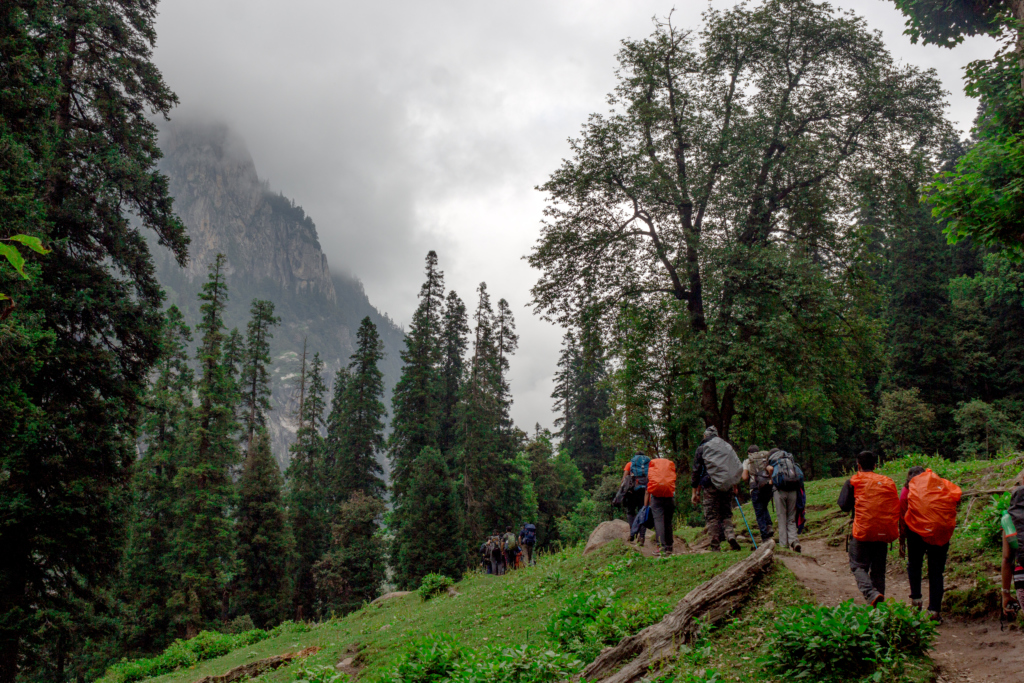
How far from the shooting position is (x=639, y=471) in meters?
10.8

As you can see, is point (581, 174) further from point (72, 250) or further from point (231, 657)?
point (231, 657)

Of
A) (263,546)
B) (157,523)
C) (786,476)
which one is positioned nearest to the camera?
(786,476)

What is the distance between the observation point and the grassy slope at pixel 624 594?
227 inches

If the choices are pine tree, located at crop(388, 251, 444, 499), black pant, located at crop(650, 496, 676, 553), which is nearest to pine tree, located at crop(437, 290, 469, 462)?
pine tree, located at crop(388, 251, 444, 499)

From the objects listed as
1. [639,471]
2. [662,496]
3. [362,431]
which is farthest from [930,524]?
[362,431]

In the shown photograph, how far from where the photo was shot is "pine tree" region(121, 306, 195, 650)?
26.5 metres

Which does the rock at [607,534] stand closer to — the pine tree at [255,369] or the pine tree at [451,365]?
the pine tree at [451,365]

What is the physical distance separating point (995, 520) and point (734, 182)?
9876 mm

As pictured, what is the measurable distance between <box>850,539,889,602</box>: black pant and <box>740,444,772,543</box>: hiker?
2.65m

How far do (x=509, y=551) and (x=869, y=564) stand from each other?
14.9m

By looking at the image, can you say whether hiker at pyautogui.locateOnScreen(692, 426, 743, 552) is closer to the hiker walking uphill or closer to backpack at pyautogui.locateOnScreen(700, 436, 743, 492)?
backpack at pyautogui.locateOnScreen(700, 436, 743, 492)

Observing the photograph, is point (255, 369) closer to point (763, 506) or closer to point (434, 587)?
point (434, 587)

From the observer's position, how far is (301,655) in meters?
11.1

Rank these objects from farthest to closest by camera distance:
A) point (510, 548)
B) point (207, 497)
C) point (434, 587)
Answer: point (207, 497) → point (510, 548) → point (434, 587)
